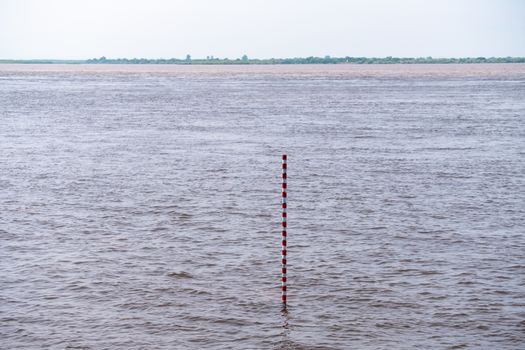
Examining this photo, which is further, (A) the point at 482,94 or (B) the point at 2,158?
(A) the point at 482,94

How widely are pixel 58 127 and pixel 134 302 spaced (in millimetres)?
35133

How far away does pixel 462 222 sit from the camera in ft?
65.2

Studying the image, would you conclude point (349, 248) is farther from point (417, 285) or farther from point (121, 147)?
point (121, 147)

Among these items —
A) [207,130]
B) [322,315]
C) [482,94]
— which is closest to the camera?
[322,315]

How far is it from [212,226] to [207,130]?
2539cm

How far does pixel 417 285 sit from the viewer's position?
14703mm

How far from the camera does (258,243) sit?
17938 millimetres

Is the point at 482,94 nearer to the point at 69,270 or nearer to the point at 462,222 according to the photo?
the point at 462,222

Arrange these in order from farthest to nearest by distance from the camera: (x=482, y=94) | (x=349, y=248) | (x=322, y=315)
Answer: (x=482, y=94), (x=349, y=248), (x=322, y=315)

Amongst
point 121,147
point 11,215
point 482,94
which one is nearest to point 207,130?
point 121,147

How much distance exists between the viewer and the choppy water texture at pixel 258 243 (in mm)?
12547

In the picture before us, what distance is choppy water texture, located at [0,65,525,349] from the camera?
12.5 meters

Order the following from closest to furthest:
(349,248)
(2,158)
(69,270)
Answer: (69,270) < (349,248) < (2,158)

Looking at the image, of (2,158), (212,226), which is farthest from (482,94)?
(212,226)
